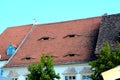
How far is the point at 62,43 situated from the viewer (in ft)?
83.8

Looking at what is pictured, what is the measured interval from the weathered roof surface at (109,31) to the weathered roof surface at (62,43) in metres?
1.21

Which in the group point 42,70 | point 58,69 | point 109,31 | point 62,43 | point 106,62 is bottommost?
point 42,70

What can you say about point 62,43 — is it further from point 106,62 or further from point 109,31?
point 106,62

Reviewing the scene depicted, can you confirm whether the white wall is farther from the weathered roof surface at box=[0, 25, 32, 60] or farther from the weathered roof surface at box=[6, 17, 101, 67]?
the weathered roof surface at box=[0, 25, 32, 60]

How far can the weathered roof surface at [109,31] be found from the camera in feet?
72.1

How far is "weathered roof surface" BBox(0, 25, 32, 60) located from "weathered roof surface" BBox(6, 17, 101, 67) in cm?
92

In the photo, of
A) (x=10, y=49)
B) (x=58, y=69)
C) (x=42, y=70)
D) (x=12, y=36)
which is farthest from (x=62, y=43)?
(x=12, y=36)

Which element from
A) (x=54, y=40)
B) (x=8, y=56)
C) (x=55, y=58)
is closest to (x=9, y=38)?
(x=8, y=56)

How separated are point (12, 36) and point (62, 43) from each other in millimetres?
6535

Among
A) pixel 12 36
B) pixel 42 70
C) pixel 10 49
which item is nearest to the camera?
pixel 42 70

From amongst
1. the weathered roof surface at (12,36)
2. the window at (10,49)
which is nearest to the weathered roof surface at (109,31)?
the window at (10,49)

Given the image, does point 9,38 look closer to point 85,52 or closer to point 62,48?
point 62,48

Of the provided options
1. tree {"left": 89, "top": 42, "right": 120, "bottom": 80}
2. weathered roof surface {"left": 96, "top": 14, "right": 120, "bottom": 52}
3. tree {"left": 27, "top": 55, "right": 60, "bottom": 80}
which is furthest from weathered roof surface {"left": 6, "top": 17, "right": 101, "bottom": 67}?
tree {"left": 89, "top": 42, "right": 120, "bottom": 80}

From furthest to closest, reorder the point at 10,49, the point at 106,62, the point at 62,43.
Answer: the point at 10,49 < the point at 62,43 < the point at 106,62
